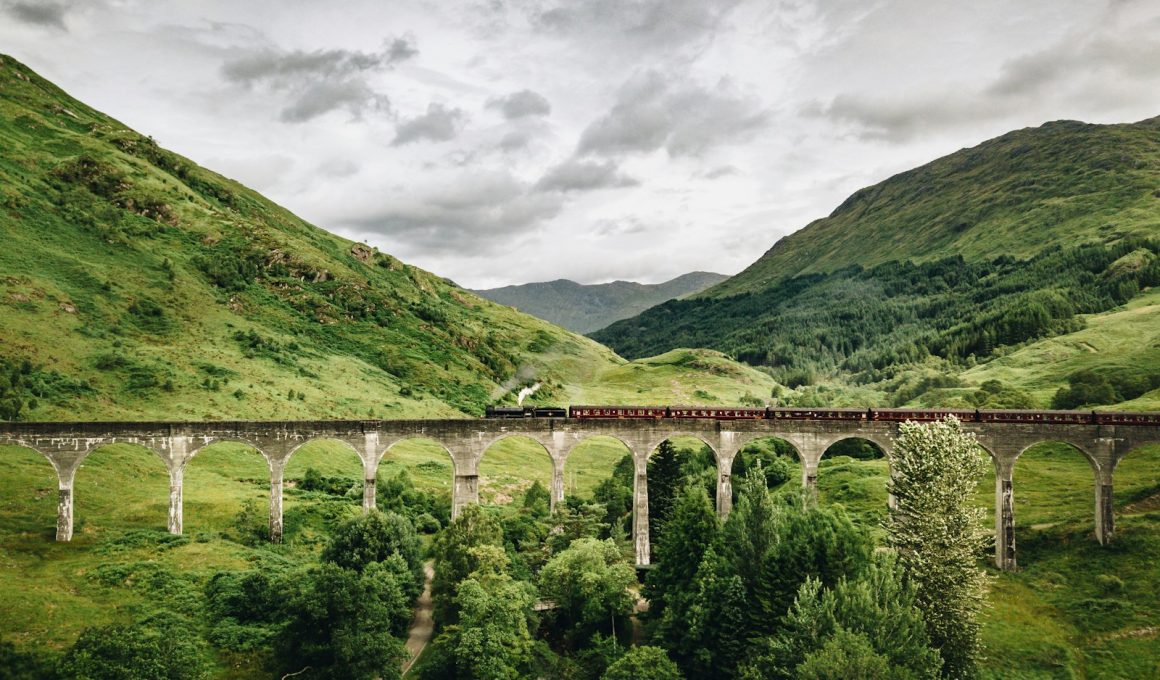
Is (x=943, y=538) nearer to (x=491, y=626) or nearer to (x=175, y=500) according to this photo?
(x=491, y=626)

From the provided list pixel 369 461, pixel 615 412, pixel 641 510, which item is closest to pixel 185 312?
pixel 369 461

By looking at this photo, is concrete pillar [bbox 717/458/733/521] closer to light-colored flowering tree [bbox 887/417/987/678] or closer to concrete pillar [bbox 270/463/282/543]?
light-colored flowering tree [bbox 887/417/987/678]

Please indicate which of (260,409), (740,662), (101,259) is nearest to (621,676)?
(740,662)

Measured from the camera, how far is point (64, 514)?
5581 cm

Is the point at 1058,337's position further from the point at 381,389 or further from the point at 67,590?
the point at 67,590

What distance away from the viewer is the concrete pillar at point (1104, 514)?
2418 inches

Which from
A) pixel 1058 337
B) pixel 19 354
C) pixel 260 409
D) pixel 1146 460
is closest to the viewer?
pixel 1146 460

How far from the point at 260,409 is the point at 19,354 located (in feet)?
90.8

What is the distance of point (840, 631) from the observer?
3597cm

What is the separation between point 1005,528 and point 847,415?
1700 cm

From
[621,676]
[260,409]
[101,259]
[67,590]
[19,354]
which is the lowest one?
[621,676]

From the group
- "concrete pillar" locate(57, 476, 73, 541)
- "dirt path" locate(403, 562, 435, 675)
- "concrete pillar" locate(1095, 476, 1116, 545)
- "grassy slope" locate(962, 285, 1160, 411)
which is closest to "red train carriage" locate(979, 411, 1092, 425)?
"concrete pillar" locate(1095, 476, 1116, 545)

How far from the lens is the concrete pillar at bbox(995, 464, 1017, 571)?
6188 centimetres

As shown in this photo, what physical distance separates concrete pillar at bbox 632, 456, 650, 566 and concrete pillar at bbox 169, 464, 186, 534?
41.5 m
